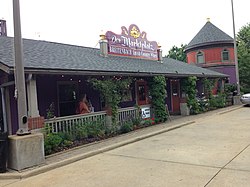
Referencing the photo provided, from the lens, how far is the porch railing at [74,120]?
8986mm

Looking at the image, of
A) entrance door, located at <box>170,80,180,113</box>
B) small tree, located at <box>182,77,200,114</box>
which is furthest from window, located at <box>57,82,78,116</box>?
entrance door, located at <box>170,80,180,113</box>

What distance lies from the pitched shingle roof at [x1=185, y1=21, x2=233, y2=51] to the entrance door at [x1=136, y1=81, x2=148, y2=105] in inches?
683

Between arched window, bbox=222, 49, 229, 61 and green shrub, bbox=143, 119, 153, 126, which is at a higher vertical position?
arched window, bbox=222, 49, 229, 61

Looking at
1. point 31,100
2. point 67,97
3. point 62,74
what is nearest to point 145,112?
point 67,97

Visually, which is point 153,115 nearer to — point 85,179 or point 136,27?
point 136,27

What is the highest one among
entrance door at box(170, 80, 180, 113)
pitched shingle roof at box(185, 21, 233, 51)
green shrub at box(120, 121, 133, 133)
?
pitched shingle roof at box(185, 21, 233, 51)

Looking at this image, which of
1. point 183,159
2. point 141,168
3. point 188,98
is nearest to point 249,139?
point 183,159

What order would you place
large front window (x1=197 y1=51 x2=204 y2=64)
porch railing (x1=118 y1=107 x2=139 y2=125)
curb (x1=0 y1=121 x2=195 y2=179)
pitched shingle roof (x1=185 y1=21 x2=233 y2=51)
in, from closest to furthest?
curb (x1=0 y1=121 x2=195 y2=179) < porch railing (x1=118 y1=107 x2=139 y2=125) < pitched shingle roof (x1=185 y1=21 x2=233 y2=51) < large front window (x1=197 y1=51 x2=204 y2=64)

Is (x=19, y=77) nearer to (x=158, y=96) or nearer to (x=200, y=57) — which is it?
(x=158, y=96)

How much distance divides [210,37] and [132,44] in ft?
57.6

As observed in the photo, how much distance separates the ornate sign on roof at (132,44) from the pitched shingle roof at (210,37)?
14.1m

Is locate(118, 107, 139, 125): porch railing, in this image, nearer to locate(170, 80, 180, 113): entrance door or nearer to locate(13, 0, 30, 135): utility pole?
locate(13, 0, 30, 135): utility pole

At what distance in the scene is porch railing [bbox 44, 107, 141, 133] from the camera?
8.99m

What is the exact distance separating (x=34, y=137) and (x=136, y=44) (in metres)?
11.7
